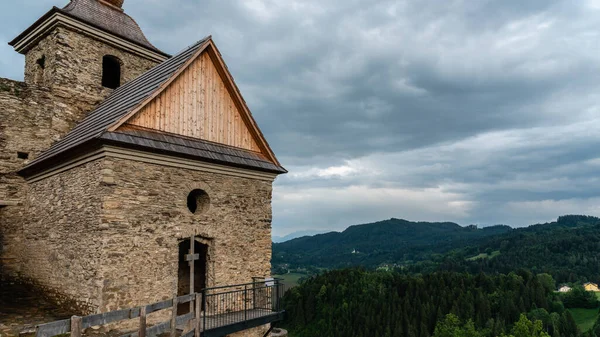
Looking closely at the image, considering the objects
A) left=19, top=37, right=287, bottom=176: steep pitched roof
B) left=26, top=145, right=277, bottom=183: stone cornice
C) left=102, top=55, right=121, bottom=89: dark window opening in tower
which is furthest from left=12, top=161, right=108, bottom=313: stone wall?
left=102, top=55, right=121, bottom=89: dark window opening in tower

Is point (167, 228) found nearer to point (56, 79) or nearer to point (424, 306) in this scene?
point (56, 79)

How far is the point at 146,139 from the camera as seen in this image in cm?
951

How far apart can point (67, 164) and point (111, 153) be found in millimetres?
2149

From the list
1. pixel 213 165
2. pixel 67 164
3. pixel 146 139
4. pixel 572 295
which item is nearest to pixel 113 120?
pixel 146 139

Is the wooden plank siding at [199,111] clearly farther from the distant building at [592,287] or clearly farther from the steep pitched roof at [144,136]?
the distant building at [592,287]

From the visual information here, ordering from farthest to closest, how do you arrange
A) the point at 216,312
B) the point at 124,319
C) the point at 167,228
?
the point at 216,312
the point at 167,228
the point at 124,319

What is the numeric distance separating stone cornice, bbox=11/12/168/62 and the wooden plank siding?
482 centimetres

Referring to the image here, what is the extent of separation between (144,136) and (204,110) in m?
2.12

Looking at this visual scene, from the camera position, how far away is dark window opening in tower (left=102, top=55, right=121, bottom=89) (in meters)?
14.9

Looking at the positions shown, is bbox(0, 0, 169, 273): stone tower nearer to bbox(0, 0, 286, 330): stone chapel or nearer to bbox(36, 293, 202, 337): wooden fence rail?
bbox(0, 0, 286, 330): stone chapel

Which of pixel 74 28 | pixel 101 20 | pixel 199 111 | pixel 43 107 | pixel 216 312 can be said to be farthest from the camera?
pixel 101 20

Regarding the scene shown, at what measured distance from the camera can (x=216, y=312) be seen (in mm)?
10570

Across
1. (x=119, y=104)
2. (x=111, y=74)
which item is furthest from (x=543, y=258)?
(x=119, y=104)

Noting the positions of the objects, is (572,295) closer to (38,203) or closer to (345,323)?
(345,323)
